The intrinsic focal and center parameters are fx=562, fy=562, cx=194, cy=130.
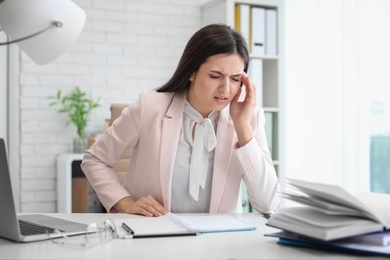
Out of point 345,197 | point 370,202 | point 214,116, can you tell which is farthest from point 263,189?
point 345,197

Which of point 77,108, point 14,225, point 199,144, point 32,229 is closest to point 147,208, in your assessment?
point 199,144

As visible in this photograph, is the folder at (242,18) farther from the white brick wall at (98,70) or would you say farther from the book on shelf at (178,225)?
the book on shelf at (178,225)

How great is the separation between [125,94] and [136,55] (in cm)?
30

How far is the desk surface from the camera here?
1.20 metres

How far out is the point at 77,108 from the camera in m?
3.82

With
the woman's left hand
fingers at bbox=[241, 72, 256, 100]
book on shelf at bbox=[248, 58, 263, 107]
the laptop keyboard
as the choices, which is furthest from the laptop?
book on shelf at bbox=[248, 58, 263, 107]

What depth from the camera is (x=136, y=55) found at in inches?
→ 161

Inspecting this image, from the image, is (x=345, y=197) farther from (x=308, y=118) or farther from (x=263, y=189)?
(x=308, y=118)

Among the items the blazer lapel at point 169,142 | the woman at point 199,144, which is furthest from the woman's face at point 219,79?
the blazer lapel at point 169,142

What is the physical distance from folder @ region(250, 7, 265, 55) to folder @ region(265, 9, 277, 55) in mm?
29

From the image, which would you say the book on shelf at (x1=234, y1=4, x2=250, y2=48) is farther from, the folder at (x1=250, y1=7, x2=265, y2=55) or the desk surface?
the desk surface

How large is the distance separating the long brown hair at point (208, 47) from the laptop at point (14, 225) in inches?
30.2

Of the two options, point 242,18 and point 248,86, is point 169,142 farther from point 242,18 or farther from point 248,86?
point 242,18

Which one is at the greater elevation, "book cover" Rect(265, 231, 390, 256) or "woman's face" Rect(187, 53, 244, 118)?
"woman's face" Rect(187, 53, 244, 118)
